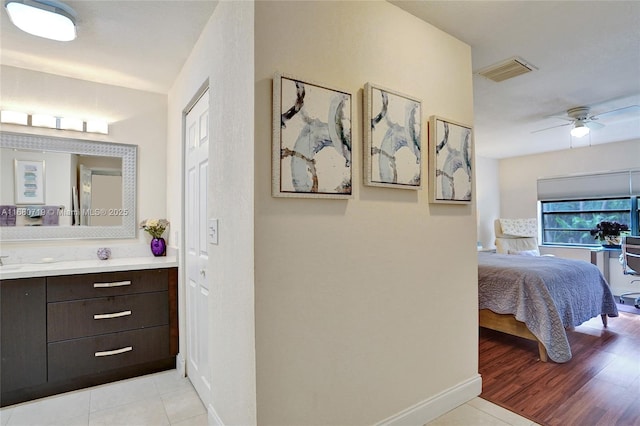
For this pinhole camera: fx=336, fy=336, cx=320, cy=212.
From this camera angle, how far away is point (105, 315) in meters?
2.42

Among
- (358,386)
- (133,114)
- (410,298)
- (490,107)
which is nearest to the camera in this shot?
(358,386)

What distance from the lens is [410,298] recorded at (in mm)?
1915

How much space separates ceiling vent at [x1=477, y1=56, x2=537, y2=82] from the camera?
2537 millimetres

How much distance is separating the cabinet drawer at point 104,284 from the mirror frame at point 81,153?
0.59 meters

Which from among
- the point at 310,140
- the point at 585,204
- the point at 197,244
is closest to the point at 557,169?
the point at 585,204

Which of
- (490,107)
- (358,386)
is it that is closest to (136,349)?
(358,386)

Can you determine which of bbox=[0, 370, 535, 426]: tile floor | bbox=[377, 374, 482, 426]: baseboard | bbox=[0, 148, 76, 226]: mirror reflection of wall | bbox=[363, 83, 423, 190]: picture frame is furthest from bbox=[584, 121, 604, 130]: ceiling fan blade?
bbox=[0, 148, 76, 226]: mirror reflection of wall

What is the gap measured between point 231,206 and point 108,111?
208cm

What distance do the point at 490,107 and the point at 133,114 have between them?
138 inches

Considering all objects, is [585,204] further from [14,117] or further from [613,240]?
[14,117]

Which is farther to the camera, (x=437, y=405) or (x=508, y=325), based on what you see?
(x=508, y=325)

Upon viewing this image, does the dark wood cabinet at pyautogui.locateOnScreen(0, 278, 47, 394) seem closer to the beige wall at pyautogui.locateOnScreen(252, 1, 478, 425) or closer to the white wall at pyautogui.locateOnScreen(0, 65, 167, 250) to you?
the white wall at pyautogui.locateOnScreen(0, 65, 167, 250)

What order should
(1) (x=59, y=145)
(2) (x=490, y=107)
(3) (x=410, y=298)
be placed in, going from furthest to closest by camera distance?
(2) (x=490, y=107), (1) (x=59, y=145), (3) (x=410, y=298)

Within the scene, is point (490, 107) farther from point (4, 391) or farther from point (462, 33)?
point (4, 391)
